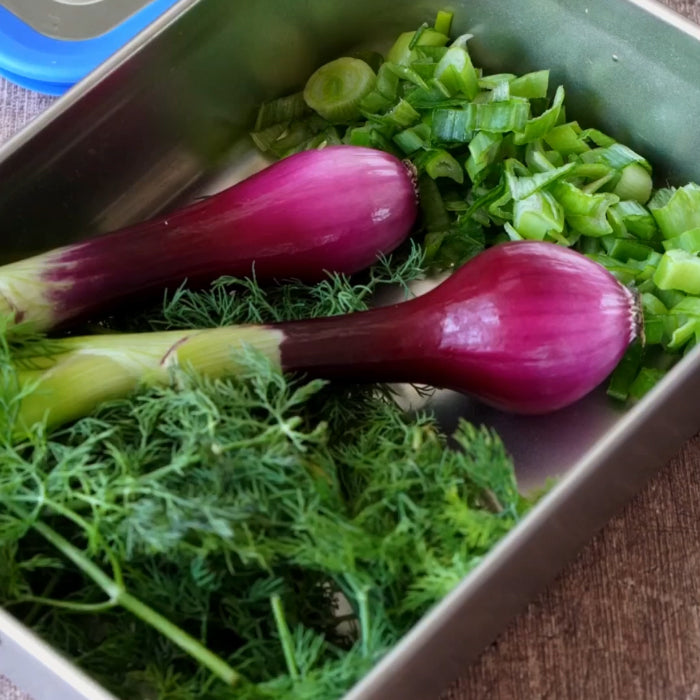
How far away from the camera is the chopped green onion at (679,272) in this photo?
0.75 m

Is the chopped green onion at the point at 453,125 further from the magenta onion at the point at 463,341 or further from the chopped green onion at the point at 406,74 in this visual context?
the magenta onion at the point at 463,341

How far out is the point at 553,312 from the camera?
696 millimetres

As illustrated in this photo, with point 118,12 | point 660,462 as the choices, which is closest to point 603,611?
point 660,462

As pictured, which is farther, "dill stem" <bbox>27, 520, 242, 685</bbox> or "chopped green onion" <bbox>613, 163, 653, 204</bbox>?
"chopped green onion" <bbox>613, 163, 653, 204</bbox>

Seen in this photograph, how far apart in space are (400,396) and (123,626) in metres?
0.30

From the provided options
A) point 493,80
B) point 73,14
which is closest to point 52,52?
point 73,14

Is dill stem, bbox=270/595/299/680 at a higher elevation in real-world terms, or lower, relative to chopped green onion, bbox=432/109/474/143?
lower

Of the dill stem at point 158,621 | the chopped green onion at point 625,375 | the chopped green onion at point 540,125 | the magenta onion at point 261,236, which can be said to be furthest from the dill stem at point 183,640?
the chopped green onion at point 540,125

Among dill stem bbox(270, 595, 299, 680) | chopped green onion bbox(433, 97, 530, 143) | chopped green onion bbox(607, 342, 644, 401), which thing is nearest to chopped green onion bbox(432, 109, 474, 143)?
chopped green onion bbox(433, 97, 530, 143)

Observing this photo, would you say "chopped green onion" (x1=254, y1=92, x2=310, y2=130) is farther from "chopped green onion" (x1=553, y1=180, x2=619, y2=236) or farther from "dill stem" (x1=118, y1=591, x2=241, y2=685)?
"dill stem" (x1=118, y1=591, x2=241, y2=685)

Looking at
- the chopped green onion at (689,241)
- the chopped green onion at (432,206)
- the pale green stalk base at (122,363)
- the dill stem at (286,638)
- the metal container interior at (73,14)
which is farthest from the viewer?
the metal container interior at (73,14)

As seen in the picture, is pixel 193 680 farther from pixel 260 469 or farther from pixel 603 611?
pixel 603 611

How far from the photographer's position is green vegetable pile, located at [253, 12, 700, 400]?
0.78 metres

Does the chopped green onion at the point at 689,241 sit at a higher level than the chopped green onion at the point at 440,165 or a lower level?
lower
